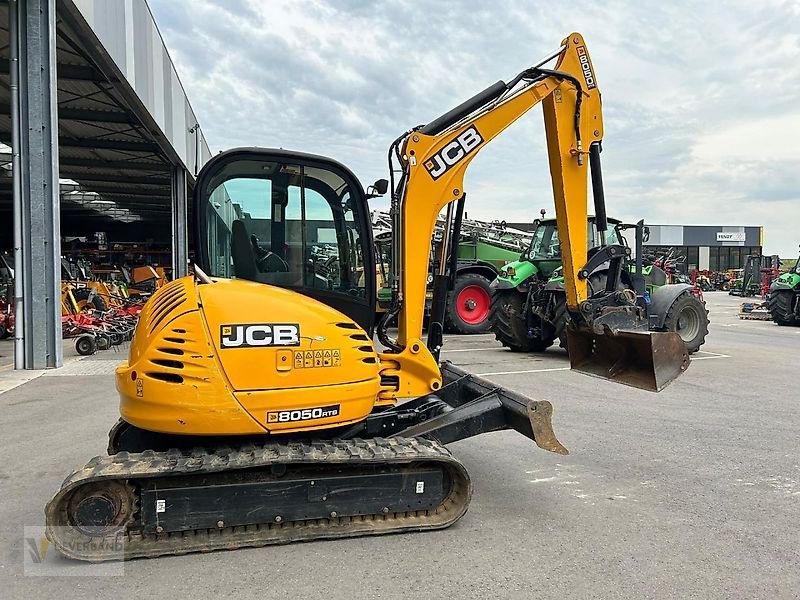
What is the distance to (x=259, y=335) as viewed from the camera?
12.3 ft

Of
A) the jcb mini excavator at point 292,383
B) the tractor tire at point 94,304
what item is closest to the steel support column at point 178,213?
the tractor tire at point 94,304

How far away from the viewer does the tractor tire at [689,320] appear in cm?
1139

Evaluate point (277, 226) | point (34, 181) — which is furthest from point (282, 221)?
point (34, 181)

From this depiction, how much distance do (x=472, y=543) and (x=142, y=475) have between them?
1925 mm

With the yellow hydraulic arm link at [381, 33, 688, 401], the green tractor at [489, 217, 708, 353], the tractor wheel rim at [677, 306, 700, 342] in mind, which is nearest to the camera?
the yellow hydraulic arm link at [381, 33, 688, 401]

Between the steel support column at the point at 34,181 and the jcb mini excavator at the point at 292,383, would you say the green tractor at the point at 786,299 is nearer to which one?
the jcb mini excavator at the point at 292,383

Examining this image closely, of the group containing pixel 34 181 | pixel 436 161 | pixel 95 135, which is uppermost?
pixel 95 135

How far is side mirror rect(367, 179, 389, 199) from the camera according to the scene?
4371 mm

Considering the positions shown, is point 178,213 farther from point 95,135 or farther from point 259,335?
point 259,335

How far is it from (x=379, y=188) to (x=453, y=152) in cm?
70

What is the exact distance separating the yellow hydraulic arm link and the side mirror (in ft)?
0.76

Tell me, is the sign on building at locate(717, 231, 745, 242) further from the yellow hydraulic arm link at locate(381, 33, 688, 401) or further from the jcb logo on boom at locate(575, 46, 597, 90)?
the yellow hydraulic arm link at locate(381, 33, 688, 401)

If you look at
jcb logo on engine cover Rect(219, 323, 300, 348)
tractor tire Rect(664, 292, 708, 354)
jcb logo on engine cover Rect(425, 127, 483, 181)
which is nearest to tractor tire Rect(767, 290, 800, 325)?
tractor tire Rect(664, 292, 708, 354)

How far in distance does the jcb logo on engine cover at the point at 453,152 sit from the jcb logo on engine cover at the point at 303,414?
1843 mm
